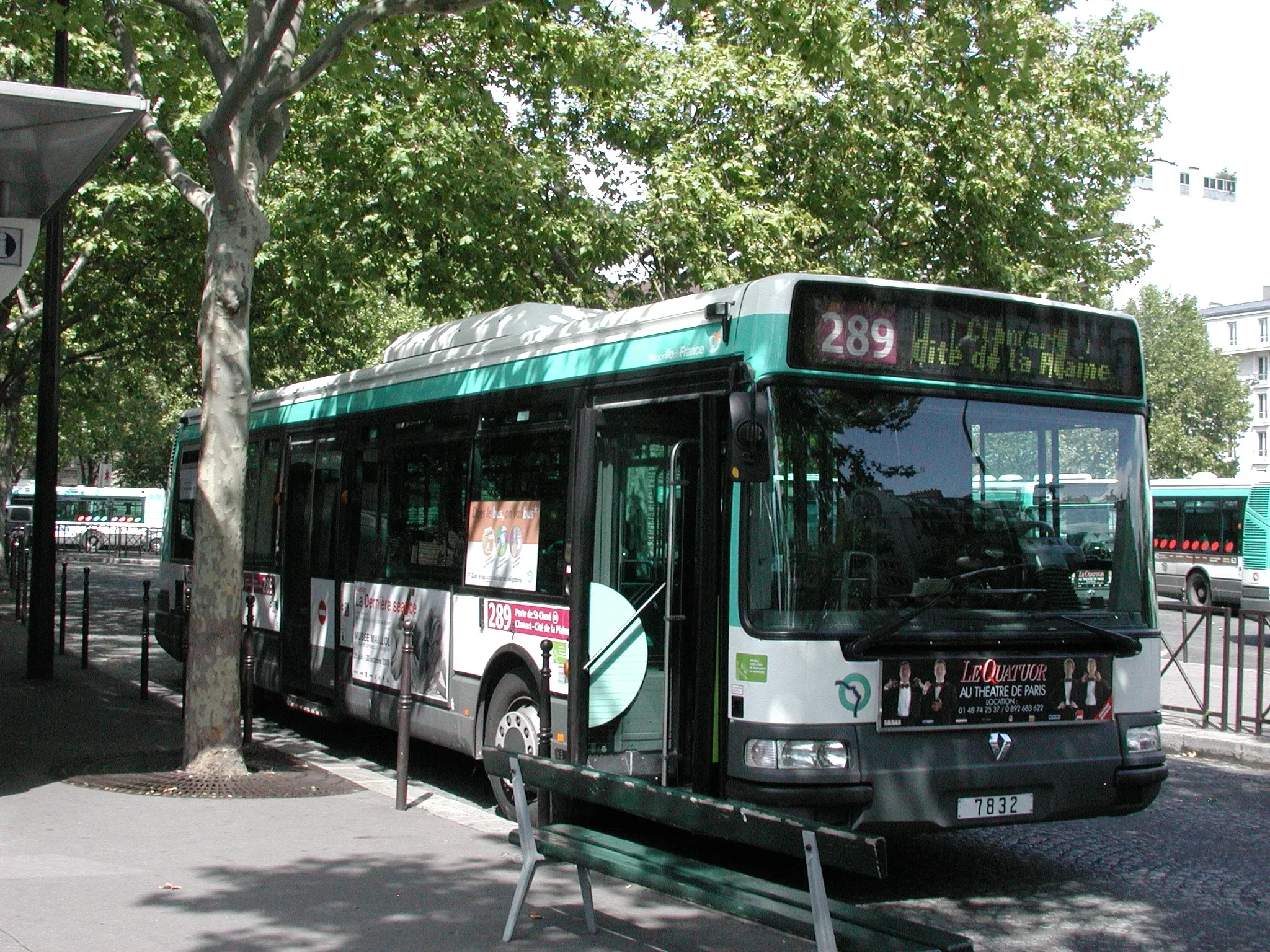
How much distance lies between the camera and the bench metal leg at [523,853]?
18.6 ft

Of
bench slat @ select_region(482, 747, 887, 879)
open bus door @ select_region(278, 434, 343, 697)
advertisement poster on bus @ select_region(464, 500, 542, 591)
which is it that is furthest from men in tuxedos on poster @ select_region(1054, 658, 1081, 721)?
open bus door @ select_region(278, 434, 343, 697)

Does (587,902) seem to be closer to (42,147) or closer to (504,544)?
(504,544)

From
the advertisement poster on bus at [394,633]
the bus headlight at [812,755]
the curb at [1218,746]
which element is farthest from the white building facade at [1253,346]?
the bus headlight at [812,755]

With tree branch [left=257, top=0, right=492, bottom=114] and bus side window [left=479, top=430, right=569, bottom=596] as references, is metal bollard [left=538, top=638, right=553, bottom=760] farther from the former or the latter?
tree branch [left=257, top=0, right=492, bottom=114]

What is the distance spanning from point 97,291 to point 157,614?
13913mm

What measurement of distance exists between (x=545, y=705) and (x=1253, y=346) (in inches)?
3859

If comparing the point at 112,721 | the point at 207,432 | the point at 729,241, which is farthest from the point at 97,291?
the point at 207,432

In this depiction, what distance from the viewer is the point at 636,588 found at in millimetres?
7523

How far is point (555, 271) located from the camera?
61.4ft

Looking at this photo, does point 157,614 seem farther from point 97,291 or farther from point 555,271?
point 97,291

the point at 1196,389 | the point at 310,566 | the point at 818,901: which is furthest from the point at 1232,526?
the point at 1196,389

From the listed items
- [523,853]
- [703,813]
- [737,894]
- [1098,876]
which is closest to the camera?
[737,894]

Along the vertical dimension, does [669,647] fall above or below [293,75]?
below

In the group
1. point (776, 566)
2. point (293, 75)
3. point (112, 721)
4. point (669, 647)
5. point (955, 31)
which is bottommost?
point (112, 721)
